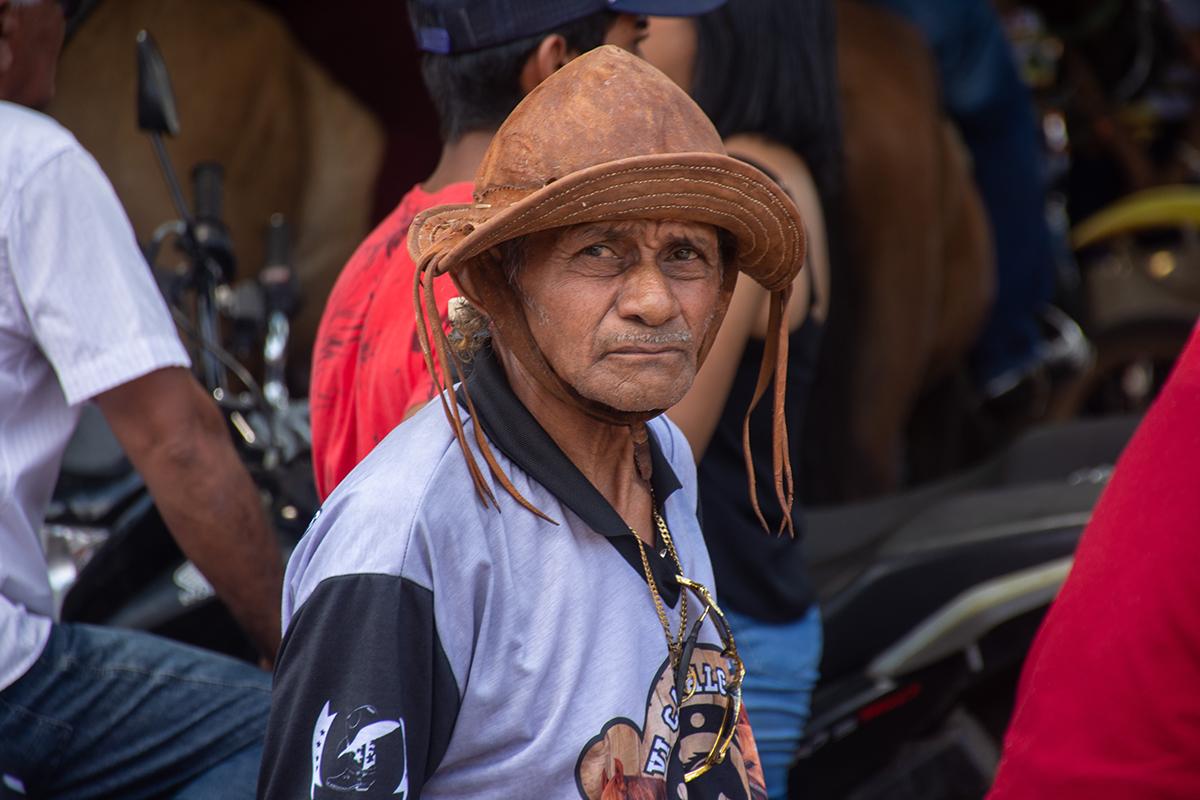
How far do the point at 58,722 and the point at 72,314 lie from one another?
532mm

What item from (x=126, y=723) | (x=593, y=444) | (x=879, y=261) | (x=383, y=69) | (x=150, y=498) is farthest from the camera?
(x=383, y=69)

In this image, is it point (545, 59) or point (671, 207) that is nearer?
point (671, 207)

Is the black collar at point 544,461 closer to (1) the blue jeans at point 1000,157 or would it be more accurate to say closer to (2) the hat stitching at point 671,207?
(2) the hat stitching at point 671,207

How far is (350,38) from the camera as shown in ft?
17.5

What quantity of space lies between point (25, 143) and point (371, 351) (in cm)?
54

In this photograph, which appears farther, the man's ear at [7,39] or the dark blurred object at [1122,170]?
the dark blurred object at [1122,170]

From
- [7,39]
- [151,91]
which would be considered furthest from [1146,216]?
[7,39]

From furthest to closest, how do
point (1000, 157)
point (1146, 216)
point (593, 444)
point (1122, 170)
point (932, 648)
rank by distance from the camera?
point (1122, 170), point (1146, 216), point (1000, 157), point (932, 648), point (593, 444)

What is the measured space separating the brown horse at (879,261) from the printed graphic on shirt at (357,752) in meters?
3.62

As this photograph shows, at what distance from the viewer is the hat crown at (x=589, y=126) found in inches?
59.0

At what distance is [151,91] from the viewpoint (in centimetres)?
260

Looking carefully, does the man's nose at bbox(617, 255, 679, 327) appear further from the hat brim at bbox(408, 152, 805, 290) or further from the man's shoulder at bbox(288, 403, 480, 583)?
the man's shoulder at bbox(288, 403, 480, 583)

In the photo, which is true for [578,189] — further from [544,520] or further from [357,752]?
[357,752]

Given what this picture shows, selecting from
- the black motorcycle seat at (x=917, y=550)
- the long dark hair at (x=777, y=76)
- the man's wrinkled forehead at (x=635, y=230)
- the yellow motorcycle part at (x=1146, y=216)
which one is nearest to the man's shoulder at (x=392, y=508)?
the man's wrinkled forehead at (x=635, y=230)
